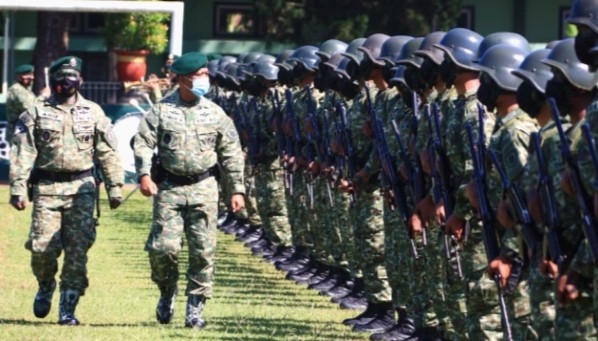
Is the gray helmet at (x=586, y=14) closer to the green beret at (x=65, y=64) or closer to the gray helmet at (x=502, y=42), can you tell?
the gray helmet at (x=502, y=42)

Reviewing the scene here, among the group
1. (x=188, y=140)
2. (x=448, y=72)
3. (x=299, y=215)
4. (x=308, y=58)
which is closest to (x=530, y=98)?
(x=448, y=72)

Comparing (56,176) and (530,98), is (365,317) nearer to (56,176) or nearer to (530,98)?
(56,176)

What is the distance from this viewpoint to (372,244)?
13.3 metres

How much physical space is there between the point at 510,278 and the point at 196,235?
165 inches

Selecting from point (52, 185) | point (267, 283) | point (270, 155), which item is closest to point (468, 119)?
point (52, 185)

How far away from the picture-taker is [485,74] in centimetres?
965

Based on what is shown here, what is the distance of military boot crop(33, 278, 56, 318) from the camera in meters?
13.4

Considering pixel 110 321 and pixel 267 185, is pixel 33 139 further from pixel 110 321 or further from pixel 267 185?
pixel 267 185

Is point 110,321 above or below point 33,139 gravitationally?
below

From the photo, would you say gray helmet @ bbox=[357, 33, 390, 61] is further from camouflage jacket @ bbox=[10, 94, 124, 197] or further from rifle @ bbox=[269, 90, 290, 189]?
rifle @ bbox=[269, 90, 290, 189]

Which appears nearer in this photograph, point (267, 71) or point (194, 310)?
point (194, 310)

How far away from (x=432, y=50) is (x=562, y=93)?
3694 mm

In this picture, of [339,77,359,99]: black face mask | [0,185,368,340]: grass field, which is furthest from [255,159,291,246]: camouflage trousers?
[339,77,359,99]: black face mask

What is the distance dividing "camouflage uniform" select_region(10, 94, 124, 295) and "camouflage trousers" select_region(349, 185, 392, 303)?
1.89 meters
